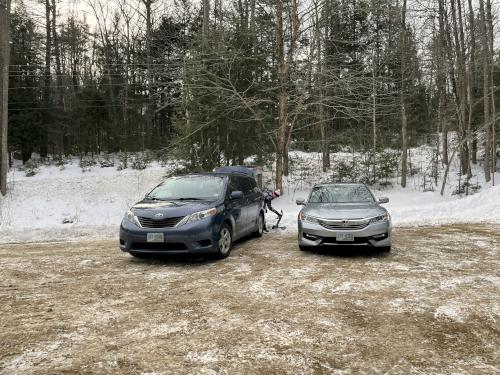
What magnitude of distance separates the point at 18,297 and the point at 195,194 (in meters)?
3.59

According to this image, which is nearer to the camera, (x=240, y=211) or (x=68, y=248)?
(x=240, y=211)

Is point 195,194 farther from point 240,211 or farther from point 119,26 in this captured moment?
point 119,26

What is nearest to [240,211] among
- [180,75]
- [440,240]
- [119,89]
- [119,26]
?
[440,240]

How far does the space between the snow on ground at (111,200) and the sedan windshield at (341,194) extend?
2220 mm

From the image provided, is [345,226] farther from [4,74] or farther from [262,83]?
[4,74]

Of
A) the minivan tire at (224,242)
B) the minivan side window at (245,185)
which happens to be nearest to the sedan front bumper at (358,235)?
the minivan tire at (224,242)

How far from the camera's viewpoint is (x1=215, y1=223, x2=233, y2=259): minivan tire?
7363 mm

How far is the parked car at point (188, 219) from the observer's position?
686 cm

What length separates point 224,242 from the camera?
297 inches

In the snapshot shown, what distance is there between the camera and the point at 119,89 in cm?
3509

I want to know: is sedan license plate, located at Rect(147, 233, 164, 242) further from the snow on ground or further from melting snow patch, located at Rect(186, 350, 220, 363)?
the snow on ground

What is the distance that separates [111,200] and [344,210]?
15389 mm

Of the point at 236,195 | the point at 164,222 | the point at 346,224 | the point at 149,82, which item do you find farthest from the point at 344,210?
the point at 149,82

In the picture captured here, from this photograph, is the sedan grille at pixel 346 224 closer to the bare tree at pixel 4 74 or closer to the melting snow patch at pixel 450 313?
the melting snow patch at pixel 450 313
